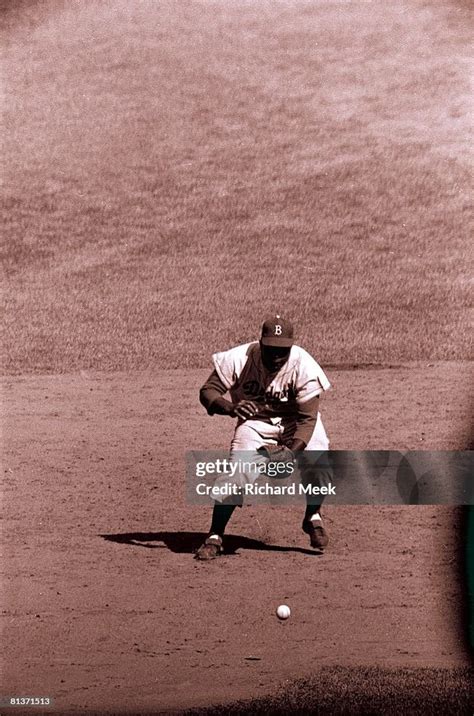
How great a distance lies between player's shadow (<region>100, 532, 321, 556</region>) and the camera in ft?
24.4

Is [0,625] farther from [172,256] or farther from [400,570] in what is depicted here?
[172,256]

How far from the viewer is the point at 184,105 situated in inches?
452

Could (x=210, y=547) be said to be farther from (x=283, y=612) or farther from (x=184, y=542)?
(x=283, y=612)

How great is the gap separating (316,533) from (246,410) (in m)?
0.94

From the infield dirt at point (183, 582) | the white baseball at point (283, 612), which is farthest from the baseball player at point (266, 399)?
the white baseball at point (283, 612)

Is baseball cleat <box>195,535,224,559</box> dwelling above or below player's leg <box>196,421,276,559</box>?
below

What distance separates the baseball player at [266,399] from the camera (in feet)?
22.8

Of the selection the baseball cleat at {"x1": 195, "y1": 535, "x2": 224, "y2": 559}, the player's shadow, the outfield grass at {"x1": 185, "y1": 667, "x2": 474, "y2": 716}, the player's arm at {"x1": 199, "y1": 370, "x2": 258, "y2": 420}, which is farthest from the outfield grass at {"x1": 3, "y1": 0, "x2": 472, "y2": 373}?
the outfield grass at {"x1": 185, "y1": 667, "x2": 474, "y2": 716}

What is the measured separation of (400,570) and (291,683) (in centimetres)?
144

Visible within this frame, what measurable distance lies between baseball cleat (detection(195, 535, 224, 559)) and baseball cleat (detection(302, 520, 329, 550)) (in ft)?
1.91

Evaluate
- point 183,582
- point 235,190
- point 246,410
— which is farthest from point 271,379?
point 235,190

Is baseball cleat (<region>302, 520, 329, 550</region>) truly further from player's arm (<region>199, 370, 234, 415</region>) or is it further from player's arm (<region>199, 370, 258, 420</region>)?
player's arm (<region>199, 370, 234, 415</region>)

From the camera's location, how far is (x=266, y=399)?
23.4 ft

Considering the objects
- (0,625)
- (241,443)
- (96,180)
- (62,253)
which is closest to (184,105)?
(96,180)
